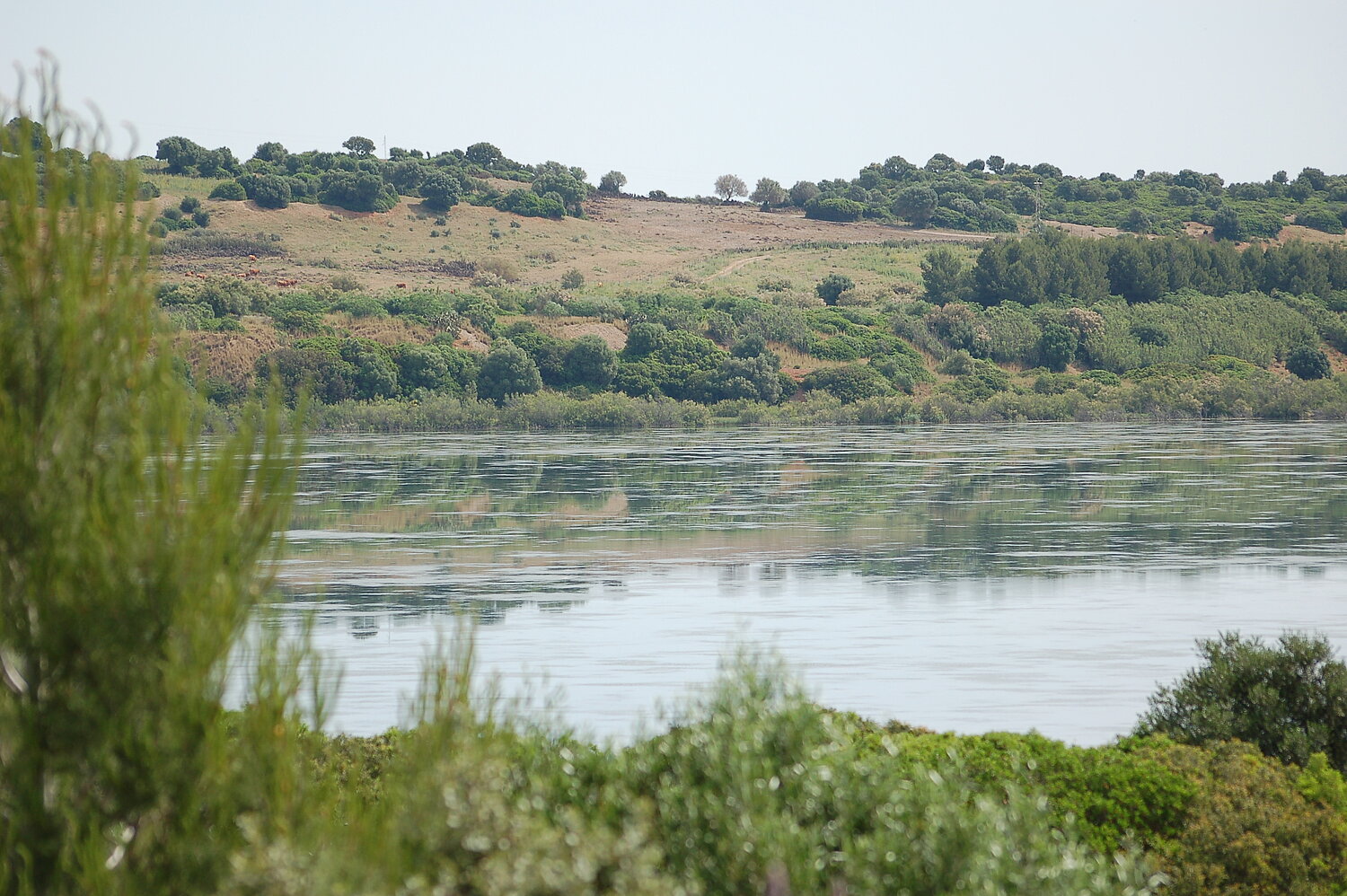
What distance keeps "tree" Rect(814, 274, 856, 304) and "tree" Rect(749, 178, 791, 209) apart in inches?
1680

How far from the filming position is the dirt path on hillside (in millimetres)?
85662

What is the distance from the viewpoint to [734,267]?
88.9m

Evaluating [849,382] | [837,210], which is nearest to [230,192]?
[837,210]

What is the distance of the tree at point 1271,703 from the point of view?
792 cm

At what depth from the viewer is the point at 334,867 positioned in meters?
3.37

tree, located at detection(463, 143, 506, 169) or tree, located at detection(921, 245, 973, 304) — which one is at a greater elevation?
tree, located at detection(463, 143, 506, 169)

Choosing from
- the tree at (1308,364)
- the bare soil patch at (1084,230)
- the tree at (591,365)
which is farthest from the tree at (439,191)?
the tree at (1308,364)

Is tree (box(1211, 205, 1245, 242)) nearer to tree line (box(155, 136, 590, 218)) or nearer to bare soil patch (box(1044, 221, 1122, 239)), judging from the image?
bare soil patch (box(1044, 221, 1122, 239))

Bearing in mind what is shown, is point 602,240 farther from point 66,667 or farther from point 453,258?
point 66,667

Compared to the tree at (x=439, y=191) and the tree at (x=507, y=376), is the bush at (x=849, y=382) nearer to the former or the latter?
the tree at (x=507, y=376)

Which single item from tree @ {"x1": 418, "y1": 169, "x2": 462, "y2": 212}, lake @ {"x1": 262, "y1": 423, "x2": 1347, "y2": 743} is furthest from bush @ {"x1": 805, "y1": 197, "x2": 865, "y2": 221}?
lake @ {"x1": 262, "y1": 423, "x2": 1347, "y2": 743}

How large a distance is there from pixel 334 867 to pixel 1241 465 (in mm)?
30511

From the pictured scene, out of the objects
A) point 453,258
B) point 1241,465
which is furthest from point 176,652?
point 453,258

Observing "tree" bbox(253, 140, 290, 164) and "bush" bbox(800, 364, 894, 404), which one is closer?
"bush" bbox(800, 364, 894, 404)
